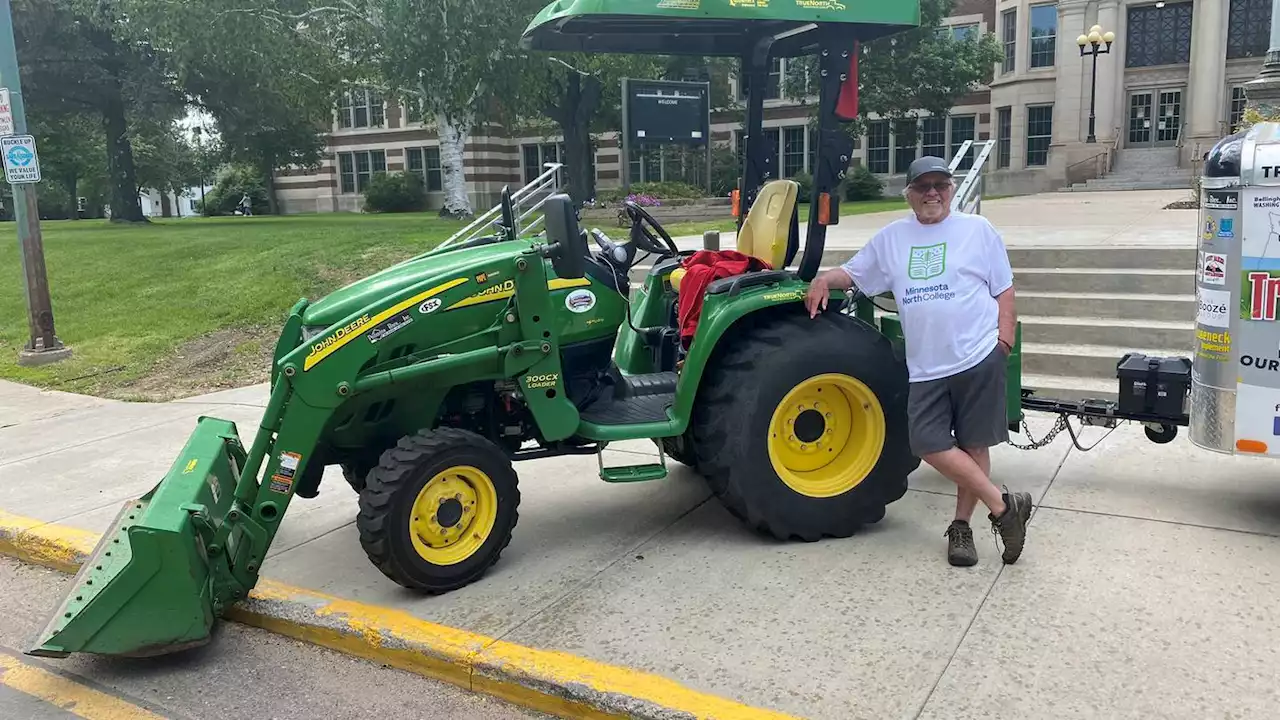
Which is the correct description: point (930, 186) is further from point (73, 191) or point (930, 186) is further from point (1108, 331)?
point (73, 191)

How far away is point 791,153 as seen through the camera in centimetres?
3950

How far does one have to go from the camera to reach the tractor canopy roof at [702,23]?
3879mm

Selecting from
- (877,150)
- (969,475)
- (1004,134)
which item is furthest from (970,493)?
(877,150)

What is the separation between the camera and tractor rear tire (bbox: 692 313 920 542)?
4.26 m

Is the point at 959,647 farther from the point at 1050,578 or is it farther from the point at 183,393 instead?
the point at 183,393

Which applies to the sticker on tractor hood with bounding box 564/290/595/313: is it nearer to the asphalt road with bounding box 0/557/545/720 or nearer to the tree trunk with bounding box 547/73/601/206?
the asphalt road with bounding box 0/557/545/720

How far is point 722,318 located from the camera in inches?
168

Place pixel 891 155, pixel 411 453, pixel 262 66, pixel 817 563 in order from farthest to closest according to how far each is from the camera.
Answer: pixel 891 155
pixel 262 66
pixel 817 563
pixel 411 453

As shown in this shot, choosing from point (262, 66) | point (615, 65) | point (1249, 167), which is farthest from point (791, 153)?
point (1249, 167)

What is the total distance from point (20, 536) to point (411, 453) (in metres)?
2.76

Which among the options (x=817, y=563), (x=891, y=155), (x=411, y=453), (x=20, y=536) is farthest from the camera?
(x=891, y=155)

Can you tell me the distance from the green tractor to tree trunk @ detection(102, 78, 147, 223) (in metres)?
31.0

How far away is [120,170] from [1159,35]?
116 feet

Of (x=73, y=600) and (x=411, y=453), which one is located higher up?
(x=411, y=453)
